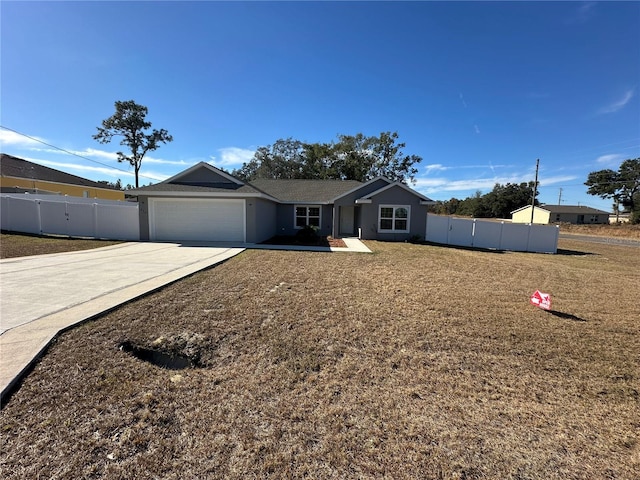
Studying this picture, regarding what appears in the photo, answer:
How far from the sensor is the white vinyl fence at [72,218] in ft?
47.9

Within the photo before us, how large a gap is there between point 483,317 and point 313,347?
3.20 metres

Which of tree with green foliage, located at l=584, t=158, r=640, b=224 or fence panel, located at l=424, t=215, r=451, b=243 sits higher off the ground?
tree with green foliage, located at l=584, t=158, r=640, b=224

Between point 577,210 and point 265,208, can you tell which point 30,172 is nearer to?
point 265,208

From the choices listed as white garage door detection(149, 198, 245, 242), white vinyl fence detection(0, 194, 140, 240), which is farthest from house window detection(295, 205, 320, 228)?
white vinyl fence detection(0, 194, 140, 240)

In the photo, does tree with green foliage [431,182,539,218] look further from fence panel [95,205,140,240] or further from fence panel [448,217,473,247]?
fence panel [95,205,140,240]

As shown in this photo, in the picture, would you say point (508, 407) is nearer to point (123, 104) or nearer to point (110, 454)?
point (110, 454)

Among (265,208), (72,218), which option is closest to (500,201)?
(265,208)

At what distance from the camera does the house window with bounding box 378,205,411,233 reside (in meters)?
16.8

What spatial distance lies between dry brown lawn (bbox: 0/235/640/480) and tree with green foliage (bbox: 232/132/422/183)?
29915mm

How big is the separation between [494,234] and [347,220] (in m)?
8.93

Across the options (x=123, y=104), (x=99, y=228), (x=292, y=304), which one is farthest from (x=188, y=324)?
(x=123, y=104)

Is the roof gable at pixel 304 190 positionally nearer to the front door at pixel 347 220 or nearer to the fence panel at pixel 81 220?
the front door at pixel 347 220

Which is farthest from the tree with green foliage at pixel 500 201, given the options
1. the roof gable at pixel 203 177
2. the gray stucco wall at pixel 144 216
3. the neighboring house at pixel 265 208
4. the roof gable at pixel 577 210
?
the gray stucco wall at pixel 144 216

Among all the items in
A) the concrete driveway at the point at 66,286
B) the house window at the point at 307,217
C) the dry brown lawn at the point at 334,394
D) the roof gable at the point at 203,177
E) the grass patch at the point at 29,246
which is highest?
the roof gable at the point at 203,177
